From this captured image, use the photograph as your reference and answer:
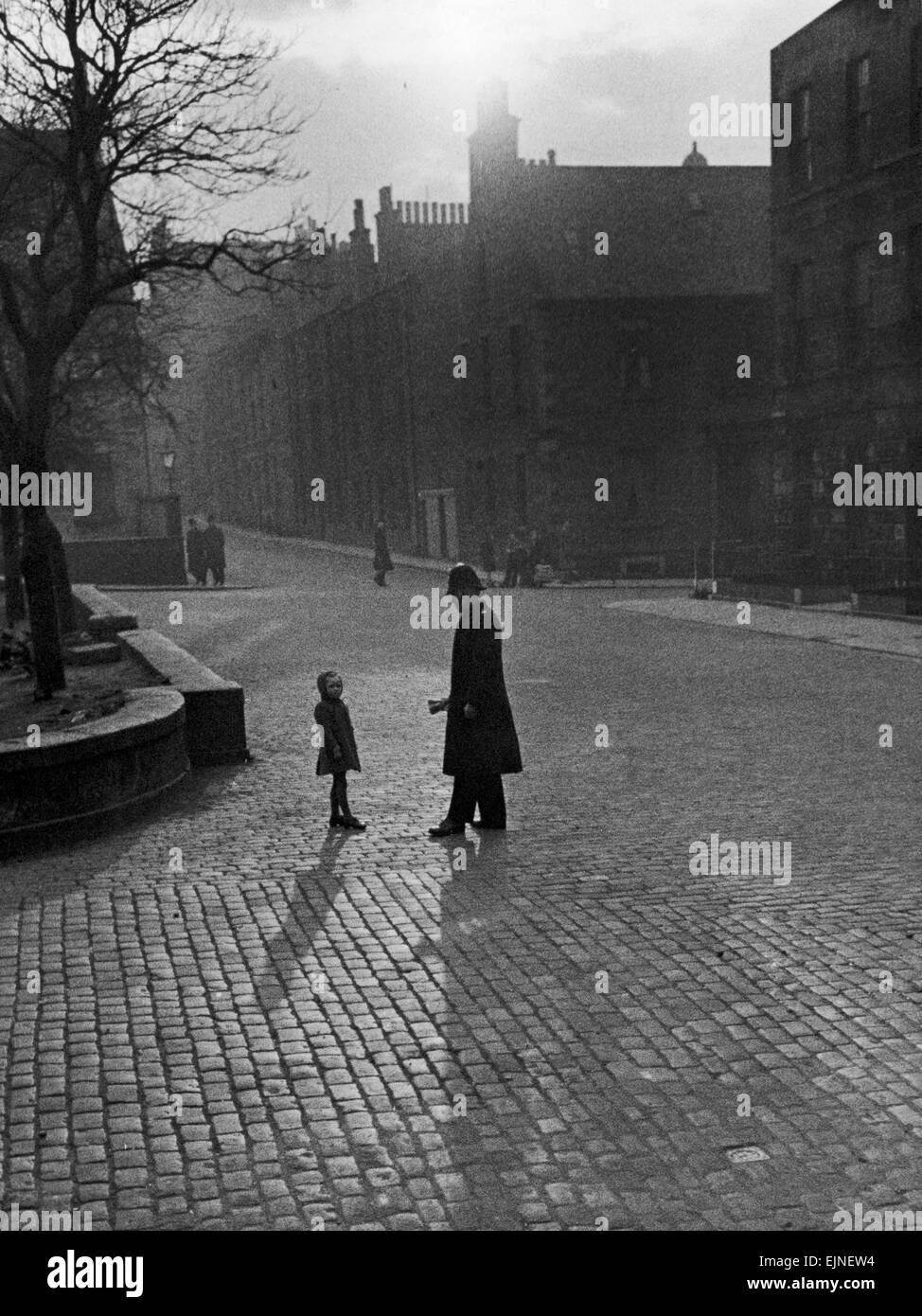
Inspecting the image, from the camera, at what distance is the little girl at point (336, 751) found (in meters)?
10.4

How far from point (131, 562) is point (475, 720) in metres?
34.3

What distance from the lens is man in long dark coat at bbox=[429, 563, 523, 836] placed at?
1005 centimetres

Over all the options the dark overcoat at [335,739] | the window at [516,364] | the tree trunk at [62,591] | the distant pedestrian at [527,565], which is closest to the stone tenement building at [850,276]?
the distant pedestrian at [527,565]

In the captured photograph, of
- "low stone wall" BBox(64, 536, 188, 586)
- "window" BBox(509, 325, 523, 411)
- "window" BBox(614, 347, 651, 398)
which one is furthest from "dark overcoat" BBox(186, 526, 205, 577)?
"window" BBox(614, 347, 651, 398)

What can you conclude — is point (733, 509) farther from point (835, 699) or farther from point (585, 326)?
point (835, 699)

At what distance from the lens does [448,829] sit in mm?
10164

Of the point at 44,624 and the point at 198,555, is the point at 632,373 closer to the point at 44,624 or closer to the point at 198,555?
the point at 198,555

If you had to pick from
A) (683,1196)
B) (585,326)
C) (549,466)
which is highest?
(585,326)

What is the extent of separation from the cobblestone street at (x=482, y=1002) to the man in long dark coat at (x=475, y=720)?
0.31m

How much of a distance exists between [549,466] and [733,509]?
17.4 ft

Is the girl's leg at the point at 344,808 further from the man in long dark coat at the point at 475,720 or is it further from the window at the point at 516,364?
the window at the point at 516,364

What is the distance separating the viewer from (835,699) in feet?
52.3
